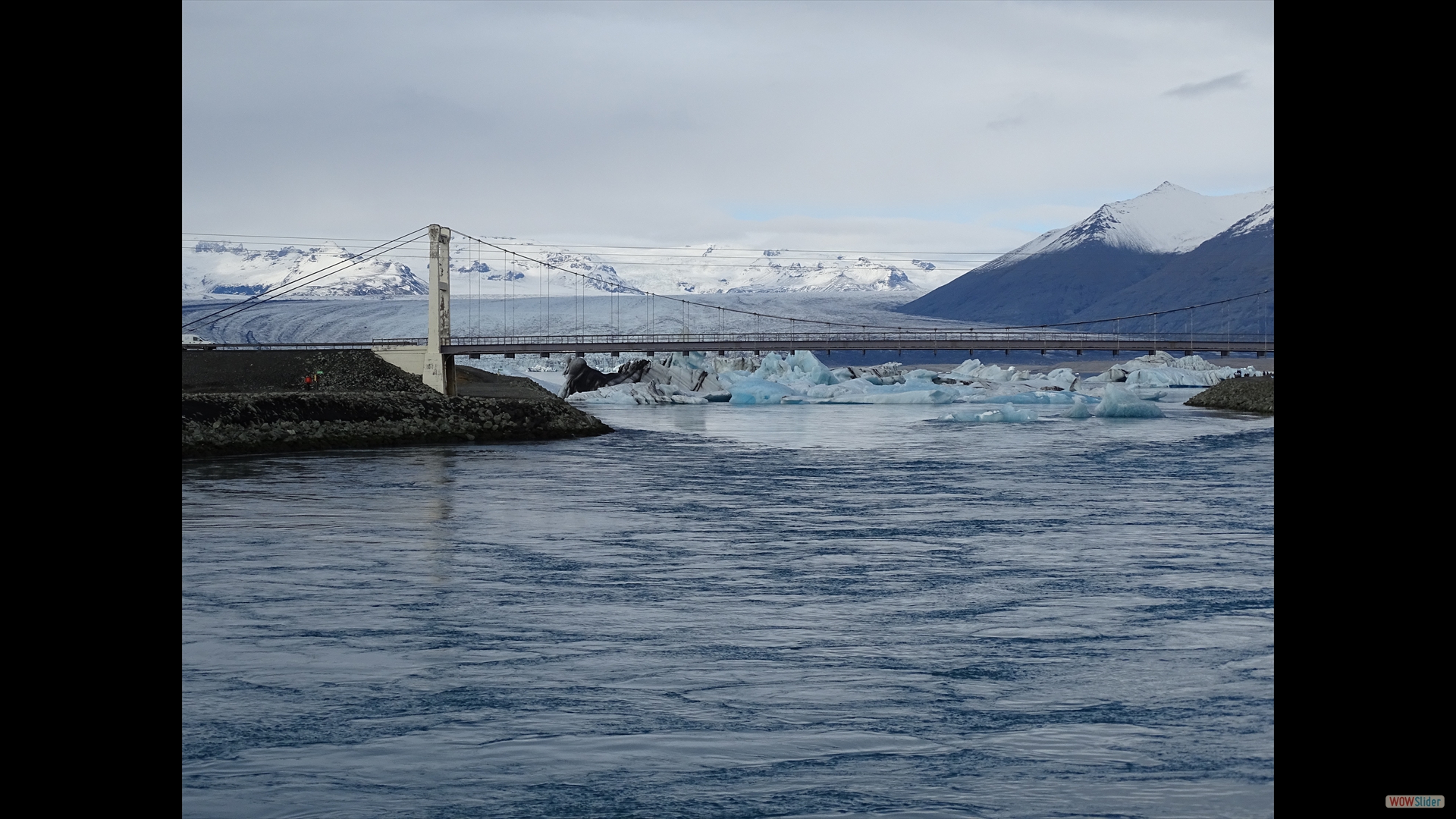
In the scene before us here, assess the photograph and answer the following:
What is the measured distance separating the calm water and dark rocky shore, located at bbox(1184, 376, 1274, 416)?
36822mm

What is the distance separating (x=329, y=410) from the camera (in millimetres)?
34438

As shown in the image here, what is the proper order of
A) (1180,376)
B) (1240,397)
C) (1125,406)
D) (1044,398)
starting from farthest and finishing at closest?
(1180,376), (1044,398), (1240,397), (1125,406)

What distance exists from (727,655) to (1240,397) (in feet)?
175

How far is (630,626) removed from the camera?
9.41 meters

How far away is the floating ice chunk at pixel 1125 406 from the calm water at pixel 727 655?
30.0 m

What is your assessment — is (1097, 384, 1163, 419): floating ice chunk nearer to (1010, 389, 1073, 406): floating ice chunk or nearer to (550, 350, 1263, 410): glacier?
(550, 350, 1263, 410): glacier

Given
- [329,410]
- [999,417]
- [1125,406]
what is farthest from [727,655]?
[1125,406]

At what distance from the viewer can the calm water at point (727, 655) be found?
18.0ft

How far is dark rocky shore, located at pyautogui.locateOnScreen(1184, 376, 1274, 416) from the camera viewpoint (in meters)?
54.3

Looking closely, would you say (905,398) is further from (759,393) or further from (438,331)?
(438,331)

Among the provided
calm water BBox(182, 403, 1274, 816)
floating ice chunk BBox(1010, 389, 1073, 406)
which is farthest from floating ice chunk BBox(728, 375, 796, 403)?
calm water BBox(182, 403, 1274, 816)

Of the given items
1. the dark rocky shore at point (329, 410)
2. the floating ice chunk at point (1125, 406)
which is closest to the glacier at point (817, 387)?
the floating ice chunk at point (1125, 406)
